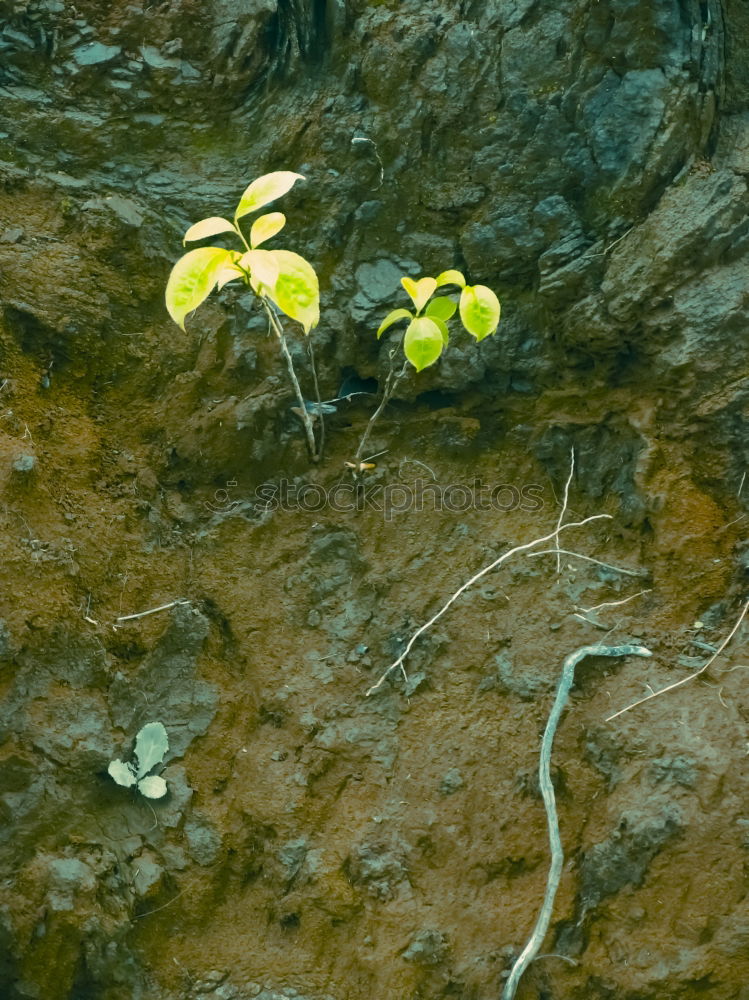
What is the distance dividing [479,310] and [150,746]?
1294 millimetres

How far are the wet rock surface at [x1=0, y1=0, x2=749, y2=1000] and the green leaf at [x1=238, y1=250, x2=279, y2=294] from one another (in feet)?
2.45

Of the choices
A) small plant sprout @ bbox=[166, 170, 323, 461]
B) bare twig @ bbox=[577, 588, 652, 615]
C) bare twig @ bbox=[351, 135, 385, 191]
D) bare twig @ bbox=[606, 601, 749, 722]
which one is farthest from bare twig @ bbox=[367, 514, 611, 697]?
bare twig @ bbox=[351, 135, 385, 191]

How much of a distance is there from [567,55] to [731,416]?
1072mm

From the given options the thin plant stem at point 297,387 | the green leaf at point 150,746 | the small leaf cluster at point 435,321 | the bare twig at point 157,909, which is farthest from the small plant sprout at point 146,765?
the small leaf cluster at point 435,321

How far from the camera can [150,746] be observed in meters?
2.36

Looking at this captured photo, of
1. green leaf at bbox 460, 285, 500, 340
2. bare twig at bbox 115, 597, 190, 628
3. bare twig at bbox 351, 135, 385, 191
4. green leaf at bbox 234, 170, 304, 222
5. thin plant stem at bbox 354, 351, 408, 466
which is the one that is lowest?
bare twig at bbox 115, 597, 190, 628

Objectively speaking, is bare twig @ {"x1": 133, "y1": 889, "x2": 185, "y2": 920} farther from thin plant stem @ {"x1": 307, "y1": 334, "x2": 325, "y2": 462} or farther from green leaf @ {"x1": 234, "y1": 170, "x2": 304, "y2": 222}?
green leaf @ {"x1": 234, "y1": 170, "x2": 304, "y2": 222}

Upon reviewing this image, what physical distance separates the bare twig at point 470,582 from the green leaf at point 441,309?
2.02ft

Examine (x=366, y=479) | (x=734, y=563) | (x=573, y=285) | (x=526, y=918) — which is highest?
(x=573, y=285)

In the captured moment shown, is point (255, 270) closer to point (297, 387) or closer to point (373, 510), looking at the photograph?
point (297, 387)

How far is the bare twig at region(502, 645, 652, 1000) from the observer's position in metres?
2.04

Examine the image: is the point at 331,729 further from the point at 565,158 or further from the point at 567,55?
the point at 567,55

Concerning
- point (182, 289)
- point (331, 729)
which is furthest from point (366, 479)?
point (182, 289)

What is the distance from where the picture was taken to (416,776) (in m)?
2.35
